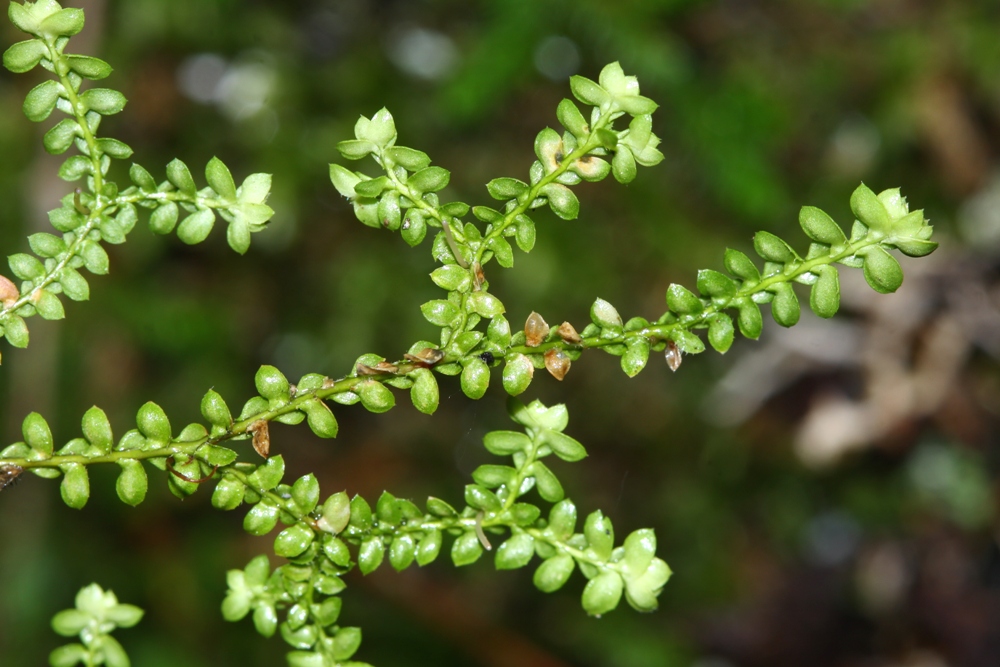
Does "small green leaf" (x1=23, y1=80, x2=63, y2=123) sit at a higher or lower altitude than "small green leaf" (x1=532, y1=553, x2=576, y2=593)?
lower

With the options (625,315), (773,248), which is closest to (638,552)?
(773,248)

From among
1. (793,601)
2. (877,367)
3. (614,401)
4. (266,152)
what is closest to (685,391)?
(614,401)

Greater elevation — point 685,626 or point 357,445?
point 685,626

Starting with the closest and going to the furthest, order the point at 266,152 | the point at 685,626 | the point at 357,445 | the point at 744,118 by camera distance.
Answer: the point at 744,118 < the point at 266,152 < the point at 685,626 < the point at 357,445

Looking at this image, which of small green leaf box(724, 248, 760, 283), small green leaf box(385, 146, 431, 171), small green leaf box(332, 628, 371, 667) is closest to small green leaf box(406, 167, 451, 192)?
small green leaf box(385, 146, 431, 171)

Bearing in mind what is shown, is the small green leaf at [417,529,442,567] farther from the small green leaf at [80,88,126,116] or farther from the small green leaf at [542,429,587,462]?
the small green leaf at [80,88,126,116]

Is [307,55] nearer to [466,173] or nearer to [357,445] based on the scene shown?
[466,173]

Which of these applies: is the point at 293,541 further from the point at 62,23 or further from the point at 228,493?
the point at 62,23
